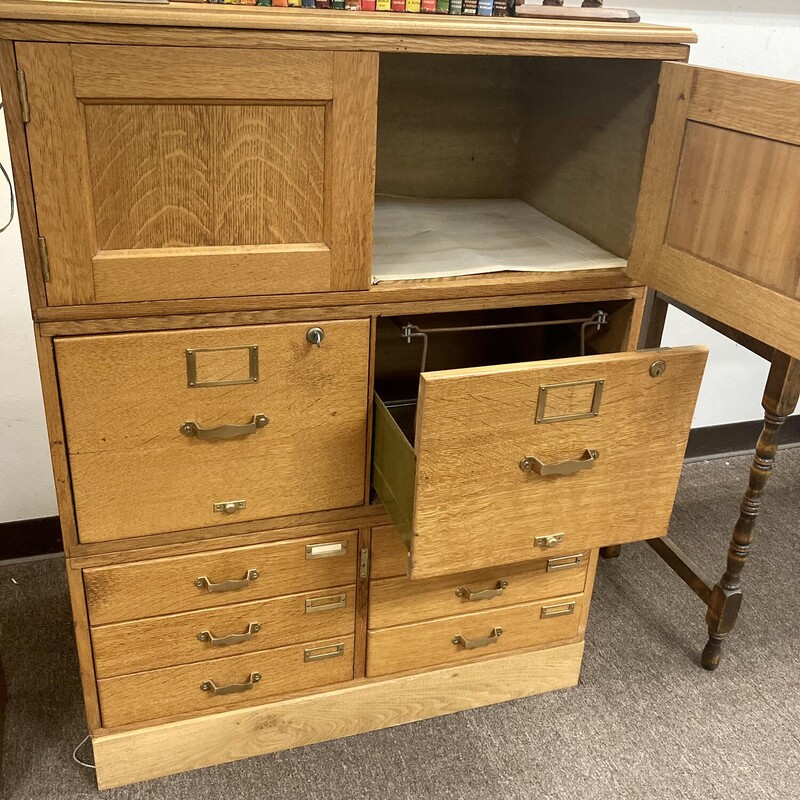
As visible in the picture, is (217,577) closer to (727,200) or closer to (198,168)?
(198,168)

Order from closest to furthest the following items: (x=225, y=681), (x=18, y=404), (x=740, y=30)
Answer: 1. (x=225, y=681)
2. (x=18, y=404)
3. (x=740, y=30)

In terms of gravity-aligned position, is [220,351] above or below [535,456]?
above

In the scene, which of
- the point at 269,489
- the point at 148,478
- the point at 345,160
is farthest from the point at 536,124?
the point at 148,478

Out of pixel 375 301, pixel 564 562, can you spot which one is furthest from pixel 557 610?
pixel 375 301

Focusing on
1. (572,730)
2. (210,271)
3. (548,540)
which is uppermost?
(210,271)

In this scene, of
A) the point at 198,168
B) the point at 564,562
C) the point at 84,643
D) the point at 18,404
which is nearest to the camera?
the point at 198,168

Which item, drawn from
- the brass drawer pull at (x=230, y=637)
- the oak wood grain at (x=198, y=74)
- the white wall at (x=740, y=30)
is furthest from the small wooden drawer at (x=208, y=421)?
the white wall at (x=740, y=30)

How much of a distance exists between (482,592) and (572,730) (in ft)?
1.14

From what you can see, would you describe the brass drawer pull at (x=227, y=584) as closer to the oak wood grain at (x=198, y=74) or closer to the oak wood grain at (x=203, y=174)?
the oak wood grain at (x=203, y=174)

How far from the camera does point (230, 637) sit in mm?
1394

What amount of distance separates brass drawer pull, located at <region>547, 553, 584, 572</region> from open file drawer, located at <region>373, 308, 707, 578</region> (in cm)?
23

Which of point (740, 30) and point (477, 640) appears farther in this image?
point (740, 30)

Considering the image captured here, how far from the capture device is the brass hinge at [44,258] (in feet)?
3.46

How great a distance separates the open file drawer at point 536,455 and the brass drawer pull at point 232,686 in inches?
16.1
